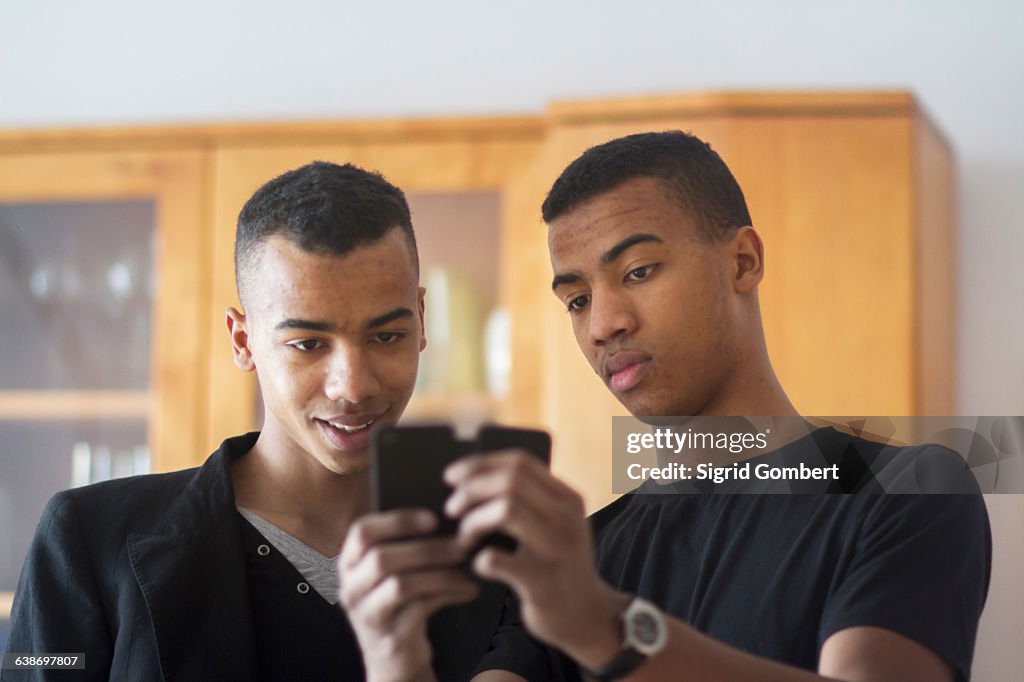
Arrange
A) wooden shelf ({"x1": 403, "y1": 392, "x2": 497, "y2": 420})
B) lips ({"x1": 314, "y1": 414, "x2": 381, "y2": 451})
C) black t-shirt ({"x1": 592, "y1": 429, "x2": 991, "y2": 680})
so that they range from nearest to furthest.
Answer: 1. black t-shirt ({"x1": 592, "y1": 429, "x2": 991, "y2": 680})
2. lips ({"x1": 314, "y1": 414, "x2": 381, "y2": 451})
3. wooden shelf ({"x1": 403, "y1": 392, "x2": 497, "y2": 420})

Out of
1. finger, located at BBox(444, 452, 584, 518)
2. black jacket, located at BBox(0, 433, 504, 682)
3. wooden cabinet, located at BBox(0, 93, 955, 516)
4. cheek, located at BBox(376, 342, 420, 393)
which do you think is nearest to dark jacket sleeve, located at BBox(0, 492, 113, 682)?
black jacket, located at BBox(0, 433, 504, 682)

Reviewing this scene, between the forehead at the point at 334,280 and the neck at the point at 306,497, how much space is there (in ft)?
0.38

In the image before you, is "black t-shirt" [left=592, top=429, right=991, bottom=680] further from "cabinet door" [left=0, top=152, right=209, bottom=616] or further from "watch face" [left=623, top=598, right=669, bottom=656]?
"cabinet door" [left=0, top=152, right=209, bottom=616]

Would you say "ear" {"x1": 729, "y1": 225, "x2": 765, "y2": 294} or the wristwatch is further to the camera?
"ear" {"x1": 729, "y1": 225, "x2": 765, "y2": 294}

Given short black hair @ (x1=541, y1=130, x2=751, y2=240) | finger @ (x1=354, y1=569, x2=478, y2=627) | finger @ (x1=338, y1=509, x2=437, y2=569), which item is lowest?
finger @ (x1=354, y1=569, x2=478, y2=627)

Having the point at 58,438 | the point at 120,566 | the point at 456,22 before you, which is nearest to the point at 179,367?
the point at 58,438

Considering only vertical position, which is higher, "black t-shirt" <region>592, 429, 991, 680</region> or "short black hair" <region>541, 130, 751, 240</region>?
"short black hair" <region>541, 130, 751, 240</region>

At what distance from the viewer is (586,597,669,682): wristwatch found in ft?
1.79

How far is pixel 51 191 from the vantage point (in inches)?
71.9

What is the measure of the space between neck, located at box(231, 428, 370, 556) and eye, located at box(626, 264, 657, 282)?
0.21 meters

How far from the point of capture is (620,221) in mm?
748

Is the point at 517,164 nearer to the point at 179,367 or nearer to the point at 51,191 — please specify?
the point at 179,367

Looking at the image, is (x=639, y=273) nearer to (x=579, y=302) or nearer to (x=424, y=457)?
(x=579, y=302)
